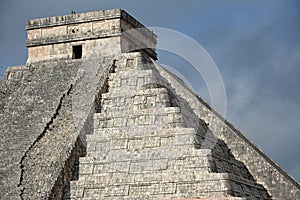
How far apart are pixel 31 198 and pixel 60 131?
2178 mm

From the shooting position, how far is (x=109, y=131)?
14.0 m

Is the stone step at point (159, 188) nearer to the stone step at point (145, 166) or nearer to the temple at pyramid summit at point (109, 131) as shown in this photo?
the temple at pyramid summit at point (109, 131)

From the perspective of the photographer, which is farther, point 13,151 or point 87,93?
point 87,93

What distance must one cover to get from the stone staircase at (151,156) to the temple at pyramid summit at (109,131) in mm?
21

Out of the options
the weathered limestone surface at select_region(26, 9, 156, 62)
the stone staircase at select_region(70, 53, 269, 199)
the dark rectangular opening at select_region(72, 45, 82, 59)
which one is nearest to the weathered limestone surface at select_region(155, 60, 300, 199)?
the stone staircase at select_region(70, 53, 269, 199)

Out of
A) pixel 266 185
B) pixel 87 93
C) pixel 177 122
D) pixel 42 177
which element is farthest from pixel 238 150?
pixel 42 177

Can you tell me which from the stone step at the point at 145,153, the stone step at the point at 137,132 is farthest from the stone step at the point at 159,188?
the stone step at the point at 137,132

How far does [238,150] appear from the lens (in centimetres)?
1532

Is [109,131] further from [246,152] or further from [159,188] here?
[246,152]

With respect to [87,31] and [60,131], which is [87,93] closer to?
[60,131]

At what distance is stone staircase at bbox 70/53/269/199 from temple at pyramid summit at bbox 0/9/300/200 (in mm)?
21

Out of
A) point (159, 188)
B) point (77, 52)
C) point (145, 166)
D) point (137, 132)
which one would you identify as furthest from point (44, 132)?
point (77, 52)

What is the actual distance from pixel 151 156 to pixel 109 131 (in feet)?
4.08

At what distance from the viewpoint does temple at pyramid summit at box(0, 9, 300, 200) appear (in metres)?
12.9
